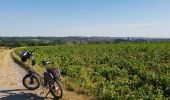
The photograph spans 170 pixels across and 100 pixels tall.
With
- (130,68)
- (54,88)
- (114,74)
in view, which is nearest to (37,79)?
(54,88)

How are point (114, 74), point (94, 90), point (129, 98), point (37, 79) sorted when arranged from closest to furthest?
1. point (129, 98)
2. point (94, 90)
3. point (37, 79)
4. point (114, 74)

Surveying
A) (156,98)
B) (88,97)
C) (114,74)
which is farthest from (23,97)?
(114,74)

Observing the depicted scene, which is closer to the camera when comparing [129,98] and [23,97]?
[129,98]

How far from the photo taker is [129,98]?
9.52 meters

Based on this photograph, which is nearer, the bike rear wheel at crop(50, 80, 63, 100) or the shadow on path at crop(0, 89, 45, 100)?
the bike rear wheel at crop(50, 80, 63, 100)

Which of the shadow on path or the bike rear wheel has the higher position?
the bike rear wheel

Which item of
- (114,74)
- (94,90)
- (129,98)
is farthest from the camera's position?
(114,74)

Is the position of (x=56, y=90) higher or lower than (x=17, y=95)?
higher

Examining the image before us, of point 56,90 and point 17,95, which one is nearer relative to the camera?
point 56,90

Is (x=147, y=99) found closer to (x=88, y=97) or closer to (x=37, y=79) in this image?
(x=88, y=97)

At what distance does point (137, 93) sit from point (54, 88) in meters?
2.50

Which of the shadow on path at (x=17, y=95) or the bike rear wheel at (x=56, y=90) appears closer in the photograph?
the bike rear wheel at (x=56, y=90)

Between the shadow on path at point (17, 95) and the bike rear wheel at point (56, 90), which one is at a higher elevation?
the bike rear wheel at point (56, 90)

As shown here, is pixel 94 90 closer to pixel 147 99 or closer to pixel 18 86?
pixel 147 99
